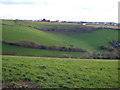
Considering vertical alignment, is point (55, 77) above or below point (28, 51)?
above

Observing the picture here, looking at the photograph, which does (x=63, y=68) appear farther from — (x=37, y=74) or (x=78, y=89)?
(x=78, y=89)

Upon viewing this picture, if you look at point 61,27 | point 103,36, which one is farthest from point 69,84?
point 61,27

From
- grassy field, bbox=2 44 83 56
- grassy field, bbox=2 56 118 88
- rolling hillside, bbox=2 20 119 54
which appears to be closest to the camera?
grassy field, bbox=2 56 118 88

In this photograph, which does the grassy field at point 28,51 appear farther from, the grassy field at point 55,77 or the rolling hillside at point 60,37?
the grassy field at point 55,77

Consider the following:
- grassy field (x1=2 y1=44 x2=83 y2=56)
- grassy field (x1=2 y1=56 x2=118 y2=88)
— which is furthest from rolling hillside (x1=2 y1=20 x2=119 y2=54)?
grassy field (x1=2 y1=56 x2=118 y2=88)

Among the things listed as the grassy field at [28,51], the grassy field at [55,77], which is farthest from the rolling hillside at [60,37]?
the grassy field at [55,77]

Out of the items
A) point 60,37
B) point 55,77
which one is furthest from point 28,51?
point 55,77

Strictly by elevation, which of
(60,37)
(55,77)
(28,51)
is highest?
(60,37)

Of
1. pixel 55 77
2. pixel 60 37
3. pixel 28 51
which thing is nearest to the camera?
pixel 55 77

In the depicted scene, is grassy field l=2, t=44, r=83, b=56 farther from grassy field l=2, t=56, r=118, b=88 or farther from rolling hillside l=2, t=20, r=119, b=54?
grassy field l=2, t=56, r=118, b=88

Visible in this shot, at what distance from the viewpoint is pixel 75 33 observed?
73.9m

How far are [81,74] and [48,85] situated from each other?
4804 mm

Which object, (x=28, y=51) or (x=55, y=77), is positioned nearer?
(x=55, y=77)

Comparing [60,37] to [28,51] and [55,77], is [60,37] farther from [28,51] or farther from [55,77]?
[55,77]
